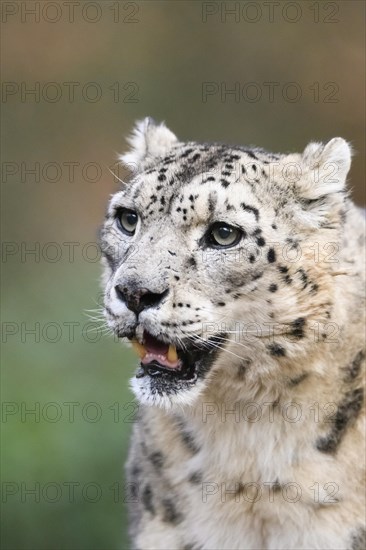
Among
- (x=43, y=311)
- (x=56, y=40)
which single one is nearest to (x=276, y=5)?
(x=56, y=40)

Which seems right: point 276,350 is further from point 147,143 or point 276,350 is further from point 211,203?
point 147,143

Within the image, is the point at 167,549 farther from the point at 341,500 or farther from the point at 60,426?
the point at 60,426

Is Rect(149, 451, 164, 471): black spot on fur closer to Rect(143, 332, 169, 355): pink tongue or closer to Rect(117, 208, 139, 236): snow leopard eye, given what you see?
Rect(143, 332, 169, 355): pink tongue

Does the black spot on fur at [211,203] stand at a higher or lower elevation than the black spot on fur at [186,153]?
lower

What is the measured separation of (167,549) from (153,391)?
922 mm

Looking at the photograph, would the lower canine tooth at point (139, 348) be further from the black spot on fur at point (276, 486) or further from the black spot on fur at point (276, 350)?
the black spot on fur at point (276, 486)

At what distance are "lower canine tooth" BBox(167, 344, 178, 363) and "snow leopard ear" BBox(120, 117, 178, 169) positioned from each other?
100cm

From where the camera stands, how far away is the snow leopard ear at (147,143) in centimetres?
470

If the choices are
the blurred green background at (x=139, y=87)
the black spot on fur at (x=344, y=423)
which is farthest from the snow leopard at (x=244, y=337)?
the blurred green background at (x=139, y=87)

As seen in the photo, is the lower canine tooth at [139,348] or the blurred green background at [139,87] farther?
the blurred green background at [139,87]

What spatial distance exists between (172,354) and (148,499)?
0.90 metres

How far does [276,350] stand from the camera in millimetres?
4070

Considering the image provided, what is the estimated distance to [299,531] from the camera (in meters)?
4.33

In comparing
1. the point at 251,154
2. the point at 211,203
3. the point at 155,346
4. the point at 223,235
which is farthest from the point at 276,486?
the point at 251,154
